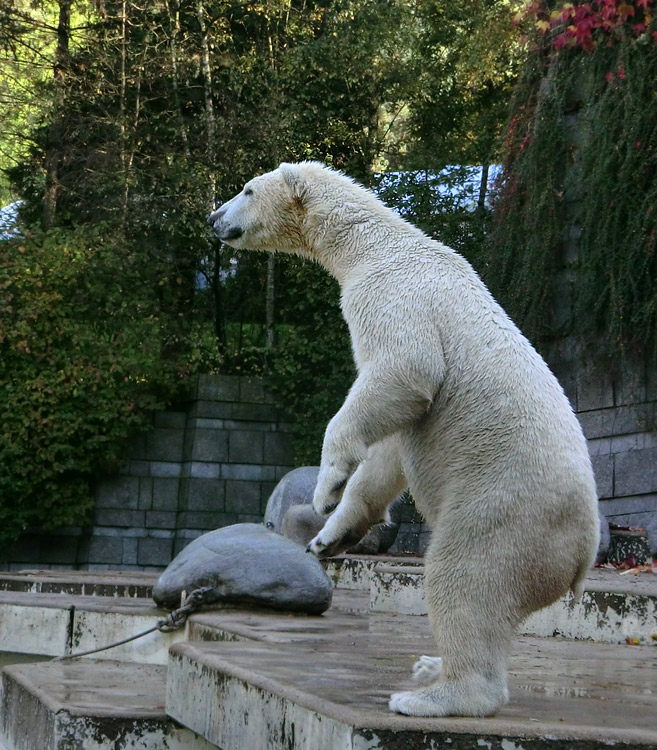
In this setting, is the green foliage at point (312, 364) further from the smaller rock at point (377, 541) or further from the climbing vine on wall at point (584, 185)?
the smaller rock at point (377, 541)

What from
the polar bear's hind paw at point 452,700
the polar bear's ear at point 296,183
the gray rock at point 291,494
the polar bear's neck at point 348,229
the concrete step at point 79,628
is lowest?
the concrete step at point 79,628

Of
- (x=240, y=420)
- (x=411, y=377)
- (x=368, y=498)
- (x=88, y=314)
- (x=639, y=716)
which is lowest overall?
(x=639, y=716)

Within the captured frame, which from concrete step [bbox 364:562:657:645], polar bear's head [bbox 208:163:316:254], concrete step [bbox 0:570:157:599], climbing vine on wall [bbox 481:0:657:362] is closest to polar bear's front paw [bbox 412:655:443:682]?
polar bear's head [bbox 208:163:316:254]

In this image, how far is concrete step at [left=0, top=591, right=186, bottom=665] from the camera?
17.6 feet

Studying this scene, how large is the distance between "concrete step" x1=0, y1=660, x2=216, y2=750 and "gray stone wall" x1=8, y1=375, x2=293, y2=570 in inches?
261

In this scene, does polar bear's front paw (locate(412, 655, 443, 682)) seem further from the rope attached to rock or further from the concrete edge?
the rope attached to rock

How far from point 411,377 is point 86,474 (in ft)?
30.4

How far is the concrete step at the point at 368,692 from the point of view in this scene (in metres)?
2.22

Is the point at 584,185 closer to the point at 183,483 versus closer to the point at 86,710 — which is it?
the point at 183,483

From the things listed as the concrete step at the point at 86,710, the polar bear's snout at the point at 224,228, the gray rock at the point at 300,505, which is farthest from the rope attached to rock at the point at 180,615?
the gray rock at the point at 300,505

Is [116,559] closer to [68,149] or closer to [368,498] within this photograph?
[68,149]

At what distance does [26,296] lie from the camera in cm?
1121

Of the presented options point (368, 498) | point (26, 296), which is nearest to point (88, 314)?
point (26, 296)

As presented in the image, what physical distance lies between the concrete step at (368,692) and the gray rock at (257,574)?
1.70 ft
